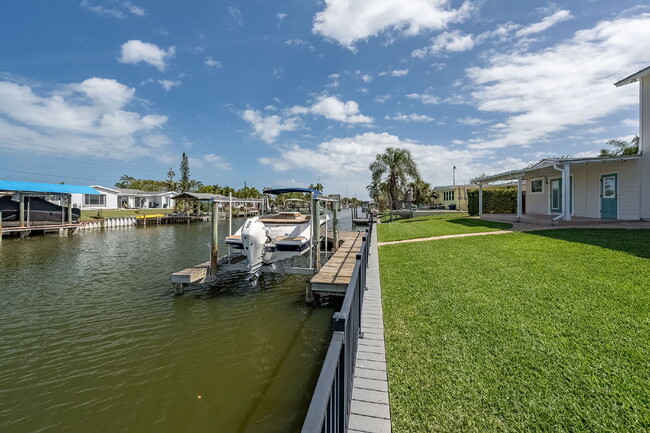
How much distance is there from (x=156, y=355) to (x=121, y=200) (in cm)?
4719

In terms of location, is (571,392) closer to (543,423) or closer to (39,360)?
(543,423)

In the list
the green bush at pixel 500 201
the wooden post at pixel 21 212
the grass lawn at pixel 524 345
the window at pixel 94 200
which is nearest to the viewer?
the grass lawn at pixel 524 345

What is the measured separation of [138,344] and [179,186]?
6948 cm

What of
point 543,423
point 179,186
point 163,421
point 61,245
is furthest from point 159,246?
point 179,186

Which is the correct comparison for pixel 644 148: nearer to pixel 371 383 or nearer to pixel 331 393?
pixel 371 383

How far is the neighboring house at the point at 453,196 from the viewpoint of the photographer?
34.7 meters

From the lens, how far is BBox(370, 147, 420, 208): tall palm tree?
32438 millimetres

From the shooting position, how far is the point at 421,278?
6781 millimetres

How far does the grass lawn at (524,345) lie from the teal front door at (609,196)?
784 cm

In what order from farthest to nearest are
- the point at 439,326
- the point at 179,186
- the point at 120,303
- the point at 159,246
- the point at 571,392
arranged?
1. the point at 179,186
2. the point at 159,246
3. the point at 120,303
4. the point at 439,326
5. the point at 571,392

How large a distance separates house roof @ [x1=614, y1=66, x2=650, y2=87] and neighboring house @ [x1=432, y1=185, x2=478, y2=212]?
20.0 meters

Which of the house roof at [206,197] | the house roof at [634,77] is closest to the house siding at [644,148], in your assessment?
the house roof at [634,77]

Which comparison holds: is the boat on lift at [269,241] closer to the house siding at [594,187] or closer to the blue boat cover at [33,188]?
the house siding at [594,187]

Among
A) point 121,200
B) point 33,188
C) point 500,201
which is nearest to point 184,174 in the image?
point 121,200
